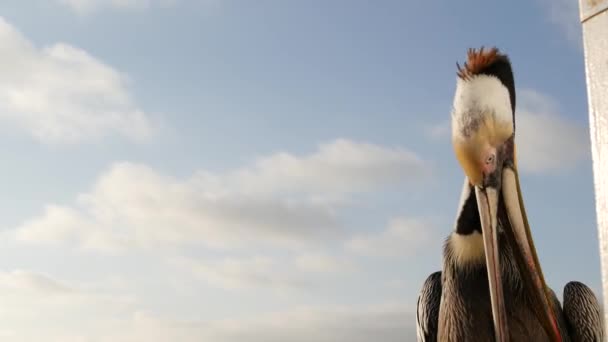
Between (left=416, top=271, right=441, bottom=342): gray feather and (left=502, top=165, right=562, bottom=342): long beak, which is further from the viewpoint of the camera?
(left=416, top=271, right=441, bottom=342): gray feather

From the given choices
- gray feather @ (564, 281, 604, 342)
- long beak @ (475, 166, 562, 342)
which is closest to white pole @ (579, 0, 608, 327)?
long beak @ (475, 166, 562, 342)

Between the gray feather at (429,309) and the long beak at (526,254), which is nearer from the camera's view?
the long beak at (526,254)

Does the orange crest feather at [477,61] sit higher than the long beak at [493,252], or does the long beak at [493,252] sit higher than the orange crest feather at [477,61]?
the orange crest feather at [477,61]

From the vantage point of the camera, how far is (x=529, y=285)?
5074 mm

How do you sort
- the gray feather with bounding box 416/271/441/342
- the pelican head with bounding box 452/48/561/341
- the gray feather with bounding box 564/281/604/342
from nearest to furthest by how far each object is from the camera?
the pelican head with bounding box 452/48/561/341 → the gray feather with bounding box 564/281/604/342 → the gray feather with bounding box 416/271/441/342

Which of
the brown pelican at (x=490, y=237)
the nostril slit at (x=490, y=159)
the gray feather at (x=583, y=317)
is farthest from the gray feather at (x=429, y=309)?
the nostril slit at (x=490, y=159)

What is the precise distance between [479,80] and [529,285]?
141 centimetres

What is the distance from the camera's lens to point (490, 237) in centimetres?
505

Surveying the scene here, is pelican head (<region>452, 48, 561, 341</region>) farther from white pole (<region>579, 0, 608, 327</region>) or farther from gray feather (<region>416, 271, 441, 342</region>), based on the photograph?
white pole (<region>579, 0, 608, 327</region>)

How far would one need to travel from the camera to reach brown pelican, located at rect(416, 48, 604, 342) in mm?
4996

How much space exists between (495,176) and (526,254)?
0.56 meters

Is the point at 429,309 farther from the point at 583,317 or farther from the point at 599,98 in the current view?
the point at 599,98

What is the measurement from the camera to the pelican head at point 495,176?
497 cm

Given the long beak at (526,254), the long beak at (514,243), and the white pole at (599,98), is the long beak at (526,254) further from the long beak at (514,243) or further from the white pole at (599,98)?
the white pole at (599,98)
